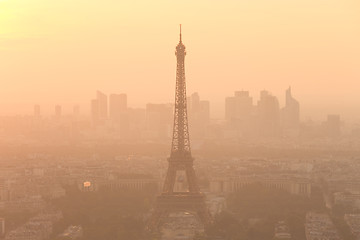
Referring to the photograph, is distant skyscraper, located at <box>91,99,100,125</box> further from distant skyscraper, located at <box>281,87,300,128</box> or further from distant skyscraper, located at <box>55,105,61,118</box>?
distant skyscraper, located at <box>281,87,300,128</box>

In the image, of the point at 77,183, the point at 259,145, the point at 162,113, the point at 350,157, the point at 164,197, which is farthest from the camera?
the point at 162,113

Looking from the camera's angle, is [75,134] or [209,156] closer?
[209,156]

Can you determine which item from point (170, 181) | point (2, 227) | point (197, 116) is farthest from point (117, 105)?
point (2, 227)

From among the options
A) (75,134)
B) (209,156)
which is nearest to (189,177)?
(209,156)

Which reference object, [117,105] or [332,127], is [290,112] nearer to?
[332,127]

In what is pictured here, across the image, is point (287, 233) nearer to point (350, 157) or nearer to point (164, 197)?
point (164, 197)

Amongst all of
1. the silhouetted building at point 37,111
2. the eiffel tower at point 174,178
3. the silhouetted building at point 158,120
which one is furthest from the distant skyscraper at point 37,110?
the eiffel tower at point 174,178
